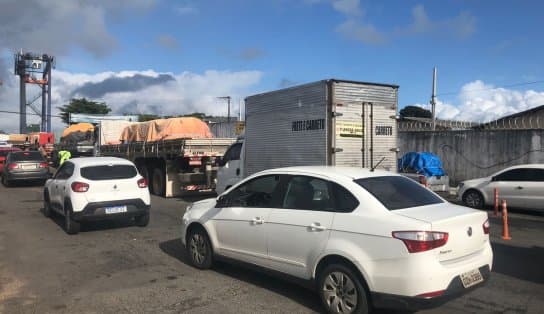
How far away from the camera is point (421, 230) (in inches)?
167

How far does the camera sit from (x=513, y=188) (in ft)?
41.4

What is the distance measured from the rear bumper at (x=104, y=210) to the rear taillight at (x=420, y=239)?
22.4 ft

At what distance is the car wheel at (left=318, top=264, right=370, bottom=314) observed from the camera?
4535 millimetres

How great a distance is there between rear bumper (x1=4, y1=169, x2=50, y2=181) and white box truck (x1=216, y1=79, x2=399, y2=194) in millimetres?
12643

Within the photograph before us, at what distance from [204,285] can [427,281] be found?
2.90 m

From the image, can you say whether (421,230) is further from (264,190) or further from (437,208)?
(264,190)

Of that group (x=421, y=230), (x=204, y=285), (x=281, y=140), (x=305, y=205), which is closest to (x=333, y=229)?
(x=305, y=205)

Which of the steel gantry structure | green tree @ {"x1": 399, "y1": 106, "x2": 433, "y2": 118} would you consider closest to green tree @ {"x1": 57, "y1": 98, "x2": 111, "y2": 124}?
the steel gantry structure

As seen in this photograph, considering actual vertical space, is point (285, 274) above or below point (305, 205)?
below

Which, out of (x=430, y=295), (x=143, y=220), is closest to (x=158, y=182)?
(x=143, y=220)

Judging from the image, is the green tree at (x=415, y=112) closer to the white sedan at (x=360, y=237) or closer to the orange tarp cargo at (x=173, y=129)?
the orange tarp cargo at (x=173, y=129)

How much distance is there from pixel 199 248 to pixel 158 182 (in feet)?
33.3

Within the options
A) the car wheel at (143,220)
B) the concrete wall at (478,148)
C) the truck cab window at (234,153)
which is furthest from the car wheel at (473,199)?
the car wheel at (143,220)

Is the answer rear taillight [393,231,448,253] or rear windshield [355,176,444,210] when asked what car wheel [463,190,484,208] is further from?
rear taillight [393,231,448,253]
